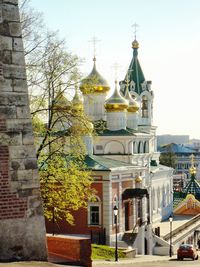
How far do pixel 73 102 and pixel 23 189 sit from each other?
516 inches

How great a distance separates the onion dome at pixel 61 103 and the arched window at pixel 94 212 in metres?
11.2

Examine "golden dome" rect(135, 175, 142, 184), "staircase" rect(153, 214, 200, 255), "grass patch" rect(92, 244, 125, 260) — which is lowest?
"staircase" rect(153, 214, 200, 255)

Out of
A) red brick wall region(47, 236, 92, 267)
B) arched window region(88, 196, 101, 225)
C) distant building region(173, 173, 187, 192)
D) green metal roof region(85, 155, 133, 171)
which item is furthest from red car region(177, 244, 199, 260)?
distant building region(173, 173, 187, 192)

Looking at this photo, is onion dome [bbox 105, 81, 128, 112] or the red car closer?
the red car

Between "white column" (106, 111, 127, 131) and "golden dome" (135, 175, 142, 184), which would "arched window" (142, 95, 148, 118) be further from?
"golden dome" (135, 175, 142, 184)

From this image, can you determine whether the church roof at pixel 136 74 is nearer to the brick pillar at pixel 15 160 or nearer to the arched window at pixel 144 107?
the arched window at pixel 144 107

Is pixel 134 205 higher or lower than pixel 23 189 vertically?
lower

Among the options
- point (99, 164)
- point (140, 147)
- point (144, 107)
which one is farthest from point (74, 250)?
point (144, 107)

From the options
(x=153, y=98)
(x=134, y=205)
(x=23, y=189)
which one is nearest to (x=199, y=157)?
(x=153, y=98)

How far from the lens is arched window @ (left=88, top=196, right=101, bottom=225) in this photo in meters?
32.1

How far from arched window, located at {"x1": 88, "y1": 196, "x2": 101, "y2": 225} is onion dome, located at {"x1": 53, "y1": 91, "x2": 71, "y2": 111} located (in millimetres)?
11211

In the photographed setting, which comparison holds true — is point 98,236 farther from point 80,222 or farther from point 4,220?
point 4,220

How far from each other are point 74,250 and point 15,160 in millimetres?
4837

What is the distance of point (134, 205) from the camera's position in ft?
119
